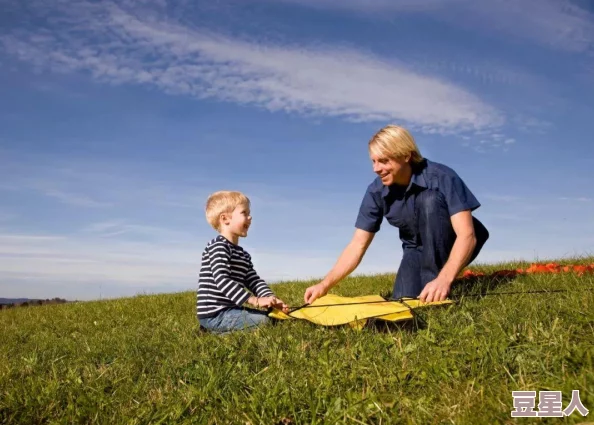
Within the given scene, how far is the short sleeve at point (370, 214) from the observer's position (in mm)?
7027

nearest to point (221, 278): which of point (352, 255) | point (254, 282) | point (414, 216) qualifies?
point (254, 282)

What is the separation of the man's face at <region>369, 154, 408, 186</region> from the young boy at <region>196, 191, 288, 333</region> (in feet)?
5.17

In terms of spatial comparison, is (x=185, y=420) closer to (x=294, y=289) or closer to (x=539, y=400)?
(x=539, y=400)

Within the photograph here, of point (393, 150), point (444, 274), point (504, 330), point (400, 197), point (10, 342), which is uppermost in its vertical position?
point (393, 150)

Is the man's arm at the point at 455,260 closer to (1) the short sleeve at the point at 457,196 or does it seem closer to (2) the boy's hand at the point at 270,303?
(1) the short sleeve at the point at 457,196

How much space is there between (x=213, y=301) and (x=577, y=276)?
14.9ft

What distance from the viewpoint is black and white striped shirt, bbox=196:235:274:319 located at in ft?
21.0

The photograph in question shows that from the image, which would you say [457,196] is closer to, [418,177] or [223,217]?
[418,177]

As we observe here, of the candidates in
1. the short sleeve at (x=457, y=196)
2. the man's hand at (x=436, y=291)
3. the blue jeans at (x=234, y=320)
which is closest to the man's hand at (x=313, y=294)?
the blue jeans at (x=234, y=320)

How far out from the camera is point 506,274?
816 centimetres

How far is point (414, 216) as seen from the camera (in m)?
6.69

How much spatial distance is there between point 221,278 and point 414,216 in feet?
7.58

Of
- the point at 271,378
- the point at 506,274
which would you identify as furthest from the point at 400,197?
the point at 271,378
